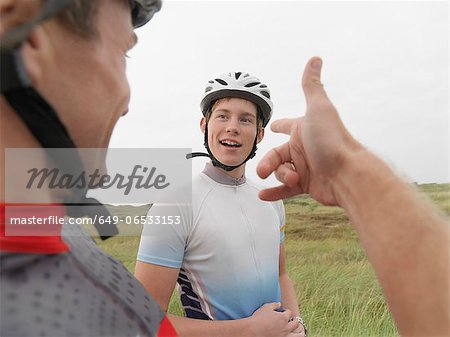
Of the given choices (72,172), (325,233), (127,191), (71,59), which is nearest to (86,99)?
(71,59)

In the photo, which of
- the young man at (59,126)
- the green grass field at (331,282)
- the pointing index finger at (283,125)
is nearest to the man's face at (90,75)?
the young man at (59,126)

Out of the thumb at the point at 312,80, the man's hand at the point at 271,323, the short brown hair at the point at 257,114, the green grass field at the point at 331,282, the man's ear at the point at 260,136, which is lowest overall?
the green grass field at the point at 331,282

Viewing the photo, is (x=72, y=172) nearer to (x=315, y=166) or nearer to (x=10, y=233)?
(x=10, y=233)

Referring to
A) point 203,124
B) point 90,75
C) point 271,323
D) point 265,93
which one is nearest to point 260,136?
point 265,93

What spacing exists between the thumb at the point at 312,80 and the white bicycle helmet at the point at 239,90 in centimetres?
174

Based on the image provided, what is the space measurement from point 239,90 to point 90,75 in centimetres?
228

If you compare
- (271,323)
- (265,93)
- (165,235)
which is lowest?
(271,323)

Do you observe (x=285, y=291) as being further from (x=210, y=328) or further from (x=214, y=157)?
(x=214, y=157)

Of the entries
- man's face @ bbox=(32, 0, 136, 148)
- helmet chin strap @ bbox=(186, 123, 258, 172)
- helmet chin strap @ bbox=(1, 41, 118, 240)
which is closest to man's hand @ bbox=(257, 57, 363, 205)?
man's face @ bbox=(32, 0, 136, 148)

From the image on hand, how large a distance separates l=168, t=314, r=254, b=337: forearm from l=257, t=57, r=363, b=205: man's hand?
Result: 1081 mm

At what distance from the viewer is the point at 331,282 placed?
282 inches

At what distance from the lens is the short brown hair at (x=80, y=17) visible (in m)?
1.02

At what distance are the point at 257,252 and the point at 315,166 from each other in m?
1.33

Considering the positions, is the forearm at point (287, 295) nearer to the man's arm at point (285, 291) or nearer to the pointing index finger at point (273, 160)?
the man's arm at point (285, 291)
